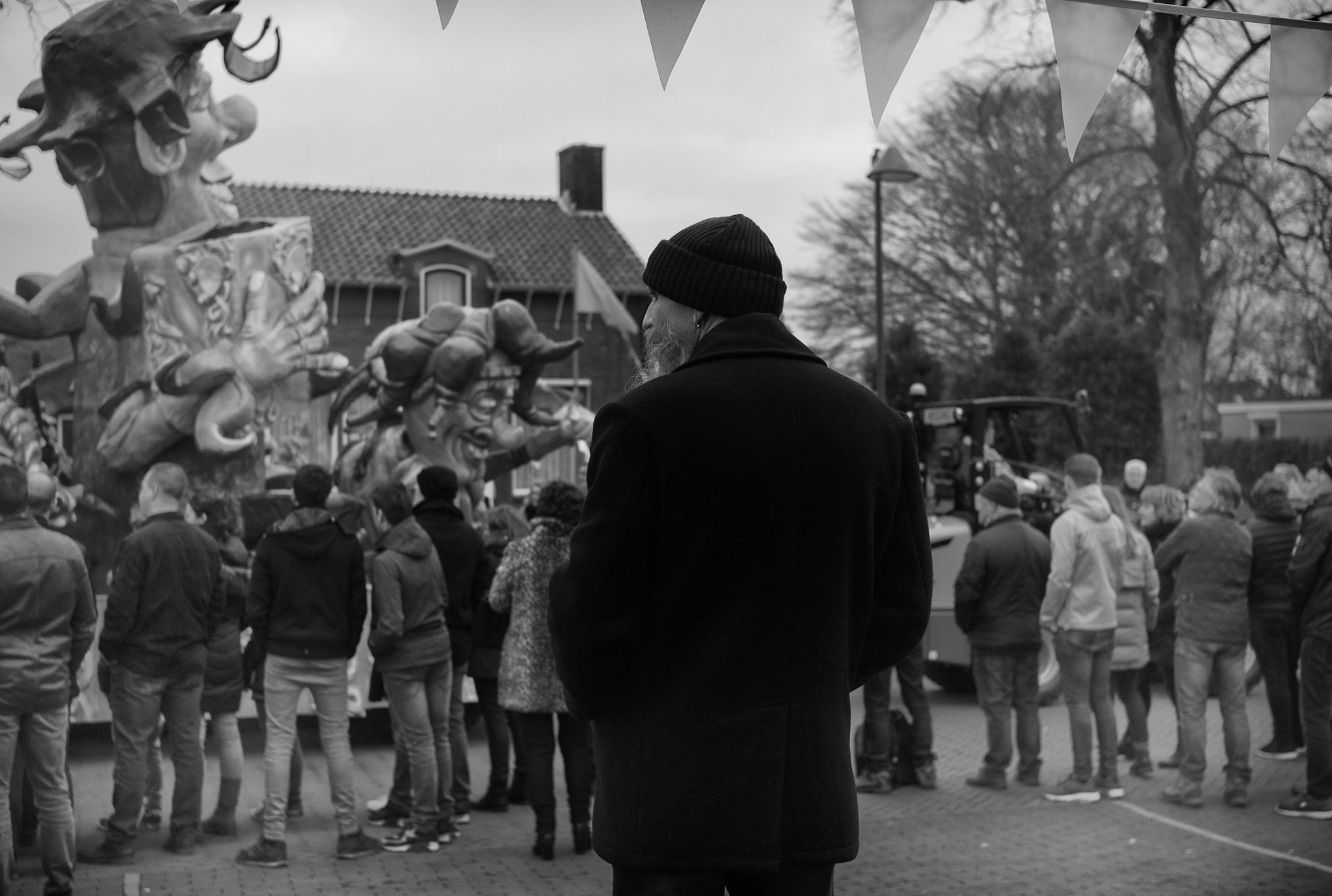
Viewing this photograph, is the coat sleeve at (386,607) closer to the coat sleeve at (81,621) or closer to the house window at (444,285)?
the coat sleeve at (81,621)

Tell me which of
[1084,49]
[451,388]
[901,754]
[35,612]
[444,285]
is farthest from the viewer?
[444,285]

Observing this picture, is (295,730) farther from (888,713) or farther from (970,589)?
(970,589)

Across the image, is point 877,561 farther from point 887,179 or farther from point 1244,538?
point 887,179

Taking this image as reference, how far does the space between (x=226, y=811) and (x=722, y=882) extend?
5.33 metres

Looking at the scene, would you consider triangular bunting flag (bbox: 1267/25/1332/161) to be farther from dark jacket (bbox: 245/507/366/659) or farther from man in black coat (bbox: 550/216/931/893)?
dark jacket (bbox: 245/507/366/659)

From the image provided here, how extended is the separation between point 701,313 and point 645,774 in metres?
0.91

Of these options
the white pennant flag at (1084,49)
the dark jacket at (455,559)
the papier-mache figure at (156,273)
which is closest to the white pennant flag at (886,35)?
the white pennant flag at (1084,49)

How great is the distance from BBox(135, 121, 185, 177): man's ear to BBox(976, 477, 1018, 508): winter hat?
A: 6.23 m

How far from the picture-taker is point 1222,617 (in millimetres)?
8203

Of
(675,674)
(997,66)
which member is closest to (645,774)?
(675,674)

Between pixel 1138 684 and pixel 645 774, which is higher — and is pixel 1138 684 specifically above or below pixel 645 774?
below

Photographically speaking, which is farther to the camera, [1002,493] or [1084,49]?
[1002,493]

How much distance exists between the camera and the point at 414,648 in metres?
7.07

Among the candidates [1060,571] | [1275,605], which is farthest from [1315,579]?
[1060,571]
